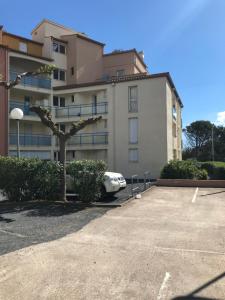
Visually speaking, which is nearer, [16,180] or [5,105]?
[16,180]

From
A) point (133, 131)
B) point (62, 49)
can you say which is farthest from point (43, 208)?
point (62, 49)

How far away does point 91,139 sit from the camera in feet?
103

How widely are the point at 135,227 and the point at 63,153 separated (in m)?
5.81

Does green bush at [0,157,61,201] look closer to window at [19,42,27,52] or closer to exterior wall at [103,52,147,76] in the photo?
window at [19,42,27,52]

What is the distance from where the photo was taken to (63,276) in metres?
6.18

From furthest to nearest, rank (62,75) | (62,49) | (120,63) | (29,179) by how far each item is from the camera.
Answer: (120,63) < (62,49) < (62,75) < (29,179)

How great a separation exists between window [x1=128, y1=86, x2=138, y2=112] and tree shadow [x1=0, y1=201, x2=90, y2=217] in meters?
17.1

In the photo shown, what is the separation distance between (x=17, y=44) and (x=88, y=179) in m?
23.0

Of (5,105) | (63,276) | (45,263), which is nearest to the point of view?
(63,276)

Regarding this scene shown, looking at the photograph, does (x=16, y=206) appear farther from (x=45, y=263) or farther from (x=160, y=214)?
(x=45, y=263)

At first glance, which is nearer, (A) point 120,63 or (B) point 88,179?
(B) point 88,179

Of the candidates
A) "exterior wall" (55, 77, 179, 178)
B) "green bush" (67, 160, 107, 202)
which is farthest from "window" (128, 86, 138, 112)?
"green bush" (67, 160, 107, 202)

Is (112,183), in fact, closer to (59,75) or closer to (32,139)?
(32,139)

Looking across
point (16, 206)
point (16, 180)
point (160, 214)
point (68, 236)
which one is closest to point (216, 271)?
point (68, 236)
